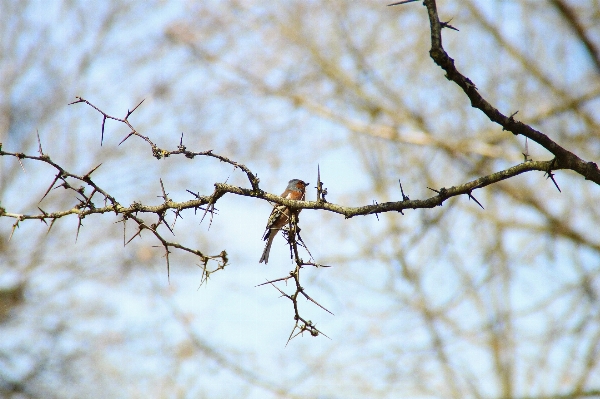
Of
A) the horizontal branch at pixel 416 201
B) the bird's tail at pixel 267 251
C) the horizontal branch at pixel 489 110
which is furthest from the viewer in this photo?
the bird's tail at pixel 267 251

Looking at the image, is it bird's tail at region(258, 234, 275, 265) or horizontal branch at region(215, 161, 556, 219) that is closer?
horizontal branch at region(215, 161, 556, 219)

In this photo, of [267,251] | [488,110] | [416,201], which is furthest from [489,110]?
[267,251]

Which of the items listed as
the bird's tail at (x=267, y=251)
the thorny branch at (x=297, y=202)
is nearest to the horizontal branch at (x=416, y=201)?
the thorny branch at (x=297, y=202)

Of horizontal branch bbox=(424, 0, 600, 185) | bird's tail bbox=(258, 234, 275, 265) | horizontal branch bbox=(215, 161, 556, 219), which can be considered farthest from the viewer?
bird's tail bbox=(258, 234, 275, 265)

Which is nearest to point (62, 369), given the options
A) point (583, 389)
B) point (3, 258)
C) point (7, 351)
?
point (7, 351)

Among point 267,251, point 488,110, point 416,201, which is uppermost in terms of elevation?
point 267,251

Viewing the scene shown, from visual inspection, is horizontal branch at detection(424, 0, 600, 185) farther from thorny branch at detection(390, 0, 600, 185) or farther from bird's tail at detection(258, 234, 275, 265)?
bird's tail at detection(258, 234, 275, 265)

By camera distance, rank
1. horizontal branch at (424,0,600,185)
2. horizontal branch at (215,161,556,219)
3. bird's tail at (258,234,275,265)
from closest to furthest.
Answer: horizontal branch at (424,0,600,185) → horizontal branch at (215,161,556,219) → bird's tail at (258,234,275,265)

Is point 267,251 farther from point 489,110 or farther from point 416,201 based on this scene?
point 489,110

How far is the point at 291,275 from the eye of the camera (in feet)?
10.4

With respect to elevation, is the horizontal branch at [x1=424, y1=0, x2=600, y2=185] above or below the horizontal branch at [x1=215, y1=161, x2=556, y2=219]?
above

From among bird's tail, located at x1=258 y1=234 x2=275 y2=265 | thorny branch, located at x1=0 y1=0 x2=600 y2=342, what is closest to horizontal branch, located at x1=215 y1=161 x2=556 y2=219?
thorny branch, located at x1=0 y1=0 x2=600 y2=342

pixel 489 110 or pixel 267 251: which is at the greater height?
pixel 267 251

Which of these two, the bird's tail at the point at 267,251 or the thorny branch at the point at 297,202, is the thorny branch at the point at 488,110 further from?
the bird's tail at the point at 267,251
